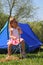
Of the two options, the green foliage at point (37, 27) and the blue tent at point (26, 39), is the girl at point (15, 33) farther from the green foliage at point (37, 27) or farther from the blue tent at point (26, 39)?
the green foliage at point (37, 27)

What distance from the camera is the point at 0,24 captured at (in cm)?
1969

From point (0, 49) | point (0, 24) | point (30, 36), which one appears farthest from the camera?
point (0, 24)

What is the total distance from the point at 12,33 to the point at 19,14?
15.2 metres

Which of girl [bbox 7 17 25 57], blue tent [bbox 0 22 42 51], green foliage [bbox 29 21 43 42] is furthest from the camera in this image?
green foliage [bbox 29 21 43 42]

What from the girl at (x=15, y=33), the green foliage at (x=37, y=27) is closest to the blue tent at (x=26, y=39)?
the girl at (x=15, y=33)

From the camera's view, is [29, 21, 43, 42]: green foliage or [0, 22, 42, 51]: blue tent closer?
[0, 22, 42, 51]: blue tent

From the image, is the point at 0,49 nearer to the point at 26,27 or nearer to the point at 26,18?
the point at 26,27

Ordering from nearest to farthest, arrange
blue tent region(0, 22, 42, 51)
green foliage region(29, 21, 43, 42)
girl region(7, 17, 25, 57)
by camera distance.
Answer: girl region(7, 17, 25, 57)
blue tent region(0, 22, 42, 51)
green foliage region(29, 21, 43, 42)

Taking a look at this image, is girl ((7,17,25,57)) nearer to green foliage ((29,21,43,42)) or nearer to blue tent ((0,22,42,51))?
blue tent ((0,22,42,51))

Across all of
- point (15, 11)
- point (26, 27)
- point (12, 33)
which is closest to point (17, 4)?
point (15, 11)

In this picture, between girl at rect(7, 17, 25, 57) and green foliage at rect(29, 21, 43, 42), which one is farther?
green foliage at rect(29, 21, 43, 42)

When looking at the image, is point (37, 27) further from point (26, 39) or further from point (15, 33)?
point (15, 33)

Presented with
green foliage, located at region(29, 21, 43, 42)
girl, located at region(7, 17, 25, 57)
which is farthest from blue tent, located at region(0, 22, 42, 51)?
green foliage, located at region(29, 21, 43, 42)

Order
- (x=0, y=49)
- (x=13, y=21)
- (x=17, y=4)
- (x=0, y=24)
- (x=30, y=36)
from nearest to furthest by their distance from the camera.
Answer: (x=13, y=21)
(x=0, y=49)
(x=30, y=36)
(x=0, y=24)
(x=17, y=4)
